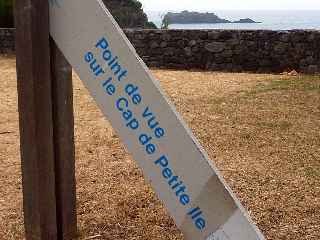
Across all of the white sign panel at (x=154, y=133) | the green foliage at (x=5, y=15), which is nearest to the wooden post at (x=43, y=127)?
the white sign panel at (x=154, y=133)

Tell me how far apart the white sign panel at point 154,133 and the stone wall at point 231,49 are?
27.5 ft

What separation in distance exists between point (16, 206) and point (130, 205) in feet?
2.15

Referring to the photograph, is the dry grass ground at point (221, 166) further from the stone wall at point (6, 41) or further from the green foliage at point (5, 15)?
the green foliage at point (5, 15)

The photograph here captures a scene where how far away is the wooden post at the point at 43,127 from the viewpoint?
2082 millimetres

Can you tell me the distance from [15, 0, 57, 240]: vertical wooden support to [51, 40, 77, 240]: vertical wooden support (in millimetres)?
81

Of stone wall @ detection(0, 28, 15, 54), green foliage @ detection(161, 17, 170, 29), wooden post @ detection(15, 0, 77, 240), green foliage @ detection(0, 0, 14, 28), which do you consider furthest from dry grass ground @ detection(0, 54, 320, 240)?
green foliage @ detection(161, 17, 170, 29)

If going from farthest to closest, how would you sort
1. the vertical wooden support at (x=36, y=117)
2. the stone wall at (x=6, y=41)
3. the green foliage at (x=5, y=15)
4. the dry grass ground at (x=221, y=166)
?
1. the green foliage at (x=5, y=15)
2. the stone wall at (x=6, y=41)
3. the dry grass ground at (x=221, y=166)
4. the vertical wooden support at (x=36, y=117)

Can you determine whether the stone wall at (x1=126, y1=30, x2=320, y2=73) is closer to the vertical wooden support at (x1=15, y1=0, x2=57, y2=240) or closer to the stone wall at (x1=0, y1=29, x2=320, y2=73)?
the stone wall at (x1=0, y1=29, x2=320, y2=73)

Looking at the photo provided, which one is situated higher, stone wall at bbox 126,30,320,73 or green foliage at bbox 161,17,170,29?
stone wall at bbox 126,30,320,73

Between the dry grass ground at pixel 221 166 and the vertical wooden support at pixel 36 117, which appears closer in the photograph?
the vertical wooden support at pixel 36 117

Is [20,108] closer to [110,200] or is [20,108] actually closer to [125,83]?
[125,83]

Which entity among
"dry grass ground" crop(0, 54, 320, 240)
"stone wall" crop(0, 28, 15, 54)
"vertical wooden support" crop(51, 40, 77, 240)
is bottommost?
"stone wall" crop(0, 28, 15, 54)

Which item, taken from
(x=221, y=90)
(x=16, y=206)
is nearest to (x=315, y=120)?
(x=221, y=90)

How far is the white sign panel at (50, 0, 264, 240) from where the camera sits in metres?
1.81
